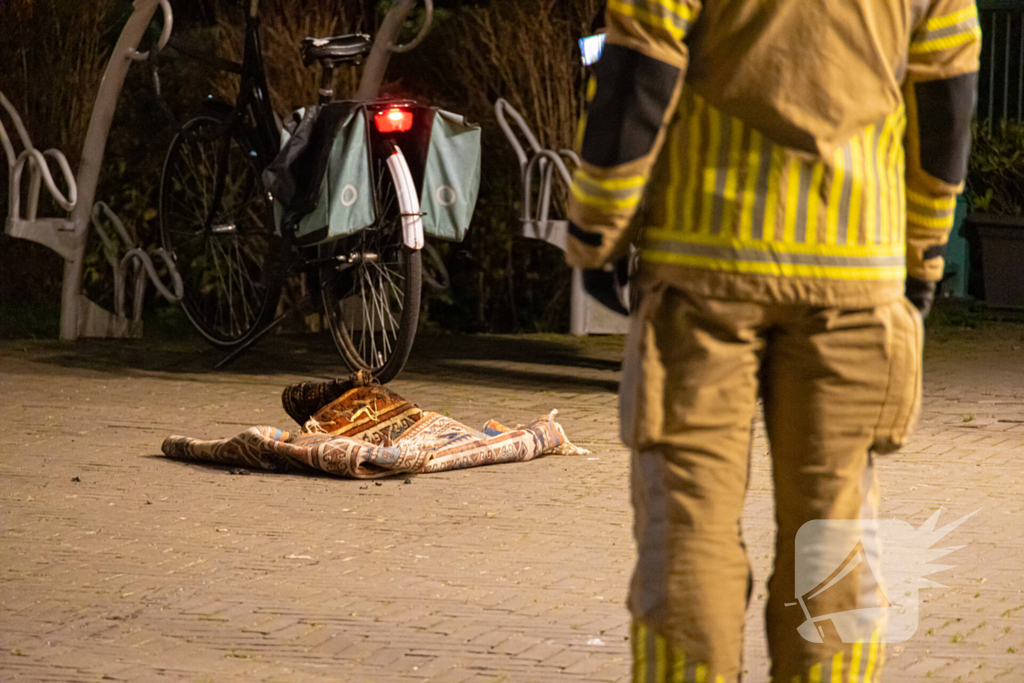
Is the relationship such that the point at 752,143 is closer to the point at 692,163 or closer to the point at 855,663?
the point at 692,163

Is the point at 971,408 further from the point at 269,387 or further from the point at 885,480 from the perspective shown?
the point at 269,387

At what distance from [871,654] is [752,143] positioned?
942mm

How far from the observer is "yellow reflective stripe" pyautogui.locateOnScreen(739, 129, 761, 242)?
8.75 ft

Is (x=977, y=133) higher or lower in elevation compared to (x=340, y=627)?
higher

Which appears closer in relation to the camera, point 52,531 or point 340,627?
point 340,627

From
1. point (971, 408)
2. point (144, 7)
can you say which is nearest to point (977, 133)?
point (971, 408)

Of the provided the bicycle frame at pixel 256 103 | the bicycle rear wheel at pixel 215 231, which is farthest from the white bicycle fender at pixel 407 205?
the bicycle rear wheel at pixel 215 231

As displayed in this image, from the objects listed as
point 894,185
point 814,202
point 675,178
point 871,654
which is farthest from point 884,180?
point 871,654

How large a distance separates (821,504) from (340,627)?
1.63 m

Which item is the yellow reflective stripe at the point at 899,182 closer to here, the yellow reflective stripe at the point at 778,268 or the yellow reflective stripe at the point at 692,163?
the yellow reflective stripe at the point at 778,268

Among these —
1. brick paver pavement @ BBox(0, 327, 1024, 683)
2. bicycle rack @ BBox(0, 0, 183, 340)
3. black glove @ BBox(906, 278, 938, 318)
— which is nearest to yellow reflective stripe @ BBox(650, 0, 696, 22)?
black glove @ BBox(906, 278, 938, 318)

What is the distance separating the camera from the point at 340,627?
156 inches

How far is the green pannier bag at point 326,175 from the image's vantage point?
755cm

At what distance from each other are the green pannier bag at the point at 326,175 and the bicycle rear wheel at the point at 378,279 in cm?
13
